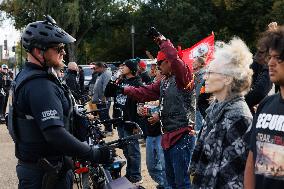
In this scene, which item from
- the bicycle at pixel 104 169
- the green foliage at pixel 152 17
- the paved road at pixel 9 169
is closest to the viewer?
the bicycle at pixel 104 169

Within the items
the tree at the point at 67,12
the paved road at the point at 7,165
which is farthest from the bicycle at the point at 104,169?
the tree at the point at 67,12

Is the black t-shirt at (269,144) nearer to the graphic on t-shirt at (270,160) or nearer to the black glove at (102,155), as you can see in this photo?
the graphic on t-shirt at (270,160)

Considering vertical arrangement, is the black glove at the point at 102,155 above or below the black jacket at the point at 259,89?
below

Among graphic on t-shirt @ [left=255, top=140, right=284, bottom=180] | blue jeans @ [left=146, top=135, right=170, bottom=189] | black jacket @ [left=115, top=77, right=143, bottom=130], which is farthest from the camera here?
black jacket @ [left=115, top=77, right=143, bottom=130]

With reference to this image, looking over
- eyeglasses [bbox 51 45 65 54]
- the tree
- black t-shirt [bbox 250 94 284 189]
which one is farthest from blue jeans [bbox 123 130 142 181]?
the tree

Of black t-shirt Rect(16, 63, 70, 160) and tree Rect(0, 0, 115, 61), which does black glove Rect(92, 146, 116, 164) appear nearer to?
black t-shirt Rect(16, 63, 70, 160)

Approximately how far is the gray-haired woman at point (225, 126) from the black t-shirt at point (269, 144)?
0.30 meters

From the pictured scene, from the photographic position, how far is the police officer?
3.47 meters

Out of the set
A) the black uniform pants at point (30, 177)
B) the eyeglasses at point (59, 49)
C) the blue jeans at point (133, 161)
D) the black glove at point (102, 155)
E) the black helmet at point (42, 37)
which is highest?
the black helmet at point (42, 37)

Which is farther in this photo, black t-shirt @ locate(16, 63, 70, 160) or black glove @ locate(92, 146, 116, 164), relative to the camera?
black glove @ locate(92, 146, 116, 164)

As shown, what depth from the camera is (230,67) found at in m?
3.65

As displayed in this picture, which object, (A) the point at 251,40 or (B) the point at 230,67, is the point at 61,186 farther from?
(A) the point at 251,40

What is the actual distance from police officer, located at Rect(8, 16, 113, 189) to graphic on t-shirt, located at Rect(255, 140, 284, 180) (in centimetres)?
113

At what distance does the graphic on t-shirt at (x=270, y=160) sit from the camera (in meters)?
2.82
